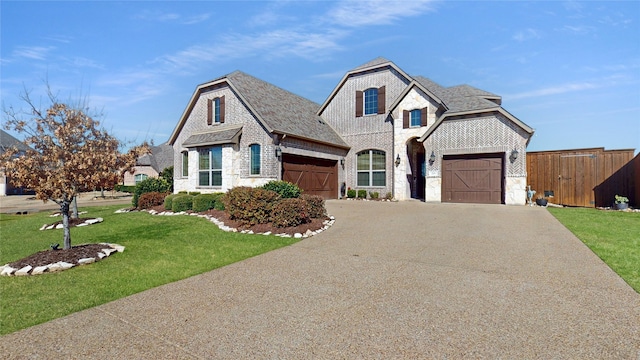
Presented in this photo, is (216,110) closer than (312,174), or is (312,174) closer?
(312,174)

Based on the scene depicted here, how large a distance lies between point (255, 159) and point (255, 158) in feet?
0.17

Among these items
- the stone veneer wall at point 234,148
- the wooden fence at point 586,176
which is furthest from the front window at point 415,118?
the stone veneer wall at point 234,148

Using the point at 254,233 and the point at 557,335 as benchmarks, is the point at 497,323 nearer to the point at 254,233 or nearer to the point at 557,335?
the point at 557,335

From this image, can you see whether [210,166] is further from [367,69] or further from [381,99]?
[367,69]

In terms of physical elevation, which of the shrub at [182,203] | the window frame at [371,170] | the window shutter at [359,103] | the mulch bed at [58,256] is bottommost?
the mulch bed at [58,256]

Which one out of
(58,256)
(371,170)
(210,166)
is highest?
(210,166)

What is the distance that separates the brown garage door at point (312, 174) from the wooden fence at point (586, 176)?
1039 cm

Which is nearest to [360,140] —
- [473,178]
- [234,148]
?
[473,178]

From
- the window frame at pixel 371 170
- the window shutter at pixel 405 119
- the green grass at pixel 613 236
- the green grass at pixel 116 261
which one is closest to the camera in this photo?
the green grass at pixel 116 261

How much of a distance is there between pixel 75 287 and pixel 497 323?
5.74m

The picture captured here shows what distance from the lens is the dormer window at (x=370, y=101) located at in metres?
18.9

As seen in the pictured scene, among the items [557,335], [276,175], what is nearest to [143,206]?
[276,175]

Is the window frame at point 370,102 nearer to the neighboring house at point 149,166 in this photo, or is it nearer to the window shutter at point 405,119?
the window shutter at point 405,119

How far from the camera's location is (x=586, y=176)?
544 inches
